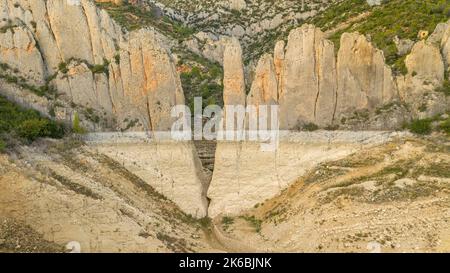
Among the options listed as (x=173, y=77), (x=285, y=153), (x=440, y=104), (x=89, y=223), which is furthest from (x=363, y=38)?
(x=89, y=223)

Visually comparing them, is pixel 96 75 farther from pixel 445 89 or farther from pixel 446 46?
pixel 446 46

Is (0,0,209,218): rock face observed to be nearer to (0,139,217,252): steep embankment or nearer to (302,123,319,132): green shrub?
(0,139,217,252): steep embankment

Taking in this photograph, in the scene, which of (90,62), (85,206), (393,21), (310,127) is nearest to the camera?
(85,206)

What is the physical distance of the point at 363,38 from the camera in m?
40.5

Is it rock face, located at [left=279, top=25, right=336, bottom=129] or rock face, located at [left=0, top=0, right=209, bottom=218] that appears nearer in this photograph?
rock face, located at [left=0, top=0, right=209, bottom=218]

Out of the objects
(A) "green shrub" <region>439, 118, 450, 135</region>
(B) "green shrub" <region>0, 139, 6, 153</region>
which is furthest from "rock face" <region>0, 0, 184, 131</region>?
(A) "green shrub" <region>439, 118, 450, 135</region>

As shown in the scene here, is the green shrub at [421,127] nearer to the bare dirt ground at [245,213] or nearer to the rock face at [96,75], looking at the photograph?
the bare dirt ground at [245,213]

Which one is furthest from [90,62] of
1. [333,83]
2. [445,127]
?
[445,127]

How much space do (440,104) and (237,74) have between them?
12.3m

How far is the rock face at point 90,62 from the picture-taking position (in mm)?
41281

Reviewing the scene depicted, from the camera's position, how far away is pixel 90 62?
44062 mm

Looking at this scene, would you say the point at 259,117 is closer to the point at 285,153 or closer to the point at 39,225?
the point at 285,153

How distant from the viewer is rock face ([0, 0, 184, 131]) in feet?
135

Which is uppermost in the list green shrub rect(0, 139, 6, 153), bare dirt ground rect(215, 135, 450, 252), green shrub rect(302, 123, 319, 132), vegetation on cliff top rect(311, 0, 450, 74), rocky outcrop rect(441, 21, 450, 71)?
vegetation on cliff top rect(311, 0, 450, 74)
